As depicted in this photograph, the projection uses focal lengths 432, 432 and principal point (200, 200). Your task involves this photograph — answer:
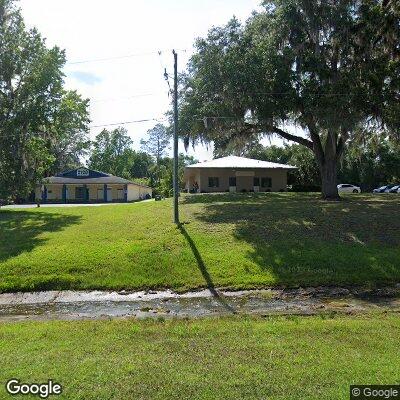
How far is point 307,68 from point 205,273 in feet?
43.1

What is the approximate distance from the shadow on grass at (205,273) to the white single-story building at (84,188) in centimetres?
3777

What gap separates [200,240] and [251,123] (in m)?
12.0

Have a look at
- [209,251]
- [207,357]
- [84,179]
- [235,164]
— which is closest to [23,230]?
[209,251]

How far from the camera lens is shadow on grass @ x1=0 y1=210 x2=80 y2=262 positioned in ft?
47.5

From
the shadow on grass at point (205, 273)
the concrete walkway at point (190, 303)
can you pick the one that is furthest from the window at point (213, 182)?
the concrete walkway at point (190, 303)

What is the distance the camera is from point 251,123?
80.7 feet

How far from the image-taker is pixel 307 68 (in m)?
20.7

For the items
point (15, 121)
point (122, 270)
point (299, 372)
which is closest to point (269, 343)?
point (299, 372)

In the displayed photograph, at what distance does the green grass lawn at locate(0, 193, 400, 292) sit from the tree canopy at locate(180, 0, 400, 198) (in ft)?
16.5

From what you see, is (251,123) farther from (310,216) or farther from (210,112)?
(310,216)

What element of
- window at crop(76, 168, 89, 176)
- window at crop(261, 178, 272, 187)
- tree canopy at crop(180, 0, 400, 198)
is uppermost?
tree canopy at crop(180, 0, 400, 198)

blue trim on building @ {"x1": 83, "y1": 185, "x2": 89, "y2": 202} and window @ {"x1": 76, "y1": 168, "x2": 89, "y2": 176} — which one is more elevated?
window @ {"x1": 76, "y1": 168, "x2": 89, "y2": 176}

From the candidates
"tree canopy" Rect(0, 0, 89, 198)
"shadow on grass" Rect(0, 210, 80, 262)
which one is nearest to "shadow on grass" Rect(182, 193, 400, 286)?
"shadow on grass" Rect(0, 210, 80, 262)

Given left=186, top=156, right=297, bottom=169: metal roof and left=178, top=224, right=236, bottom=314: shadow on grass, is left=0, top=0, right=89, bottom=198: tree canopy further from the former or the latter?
A: left=186, top=156, right=297, bottom=169: metal roof
